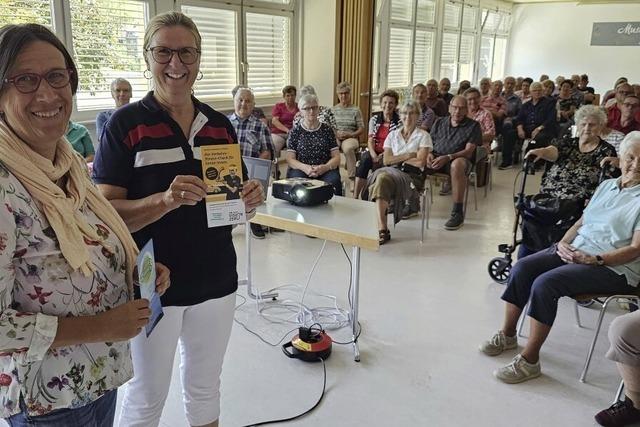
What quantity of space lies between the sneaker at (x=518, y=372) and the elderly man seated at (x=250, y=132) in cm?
244

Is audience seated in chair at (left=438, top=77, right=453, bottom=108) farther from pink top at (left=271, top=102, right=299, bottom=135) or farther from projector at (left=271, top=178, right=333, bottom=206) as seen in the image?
projector at (left=271, top=178, right=333, bottom=206)

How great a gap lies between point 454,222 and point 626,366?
2.67 metres

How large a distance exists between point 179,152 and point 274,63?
5759mm

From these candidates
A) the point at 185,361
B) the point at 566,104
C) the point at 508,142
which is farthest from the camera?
the point at 566,104

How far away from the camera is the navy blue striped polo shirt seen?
129 cm

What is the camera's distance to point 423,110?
20.2ft

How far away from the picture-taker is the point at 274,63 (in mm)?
6801

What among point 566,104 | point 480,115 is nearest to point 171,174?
point 480,115

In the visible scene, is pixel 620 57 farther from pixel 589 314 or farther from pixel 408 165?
pixel 589 314

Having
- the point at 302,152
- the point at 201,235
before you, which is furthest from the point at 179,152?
the point at 302,152

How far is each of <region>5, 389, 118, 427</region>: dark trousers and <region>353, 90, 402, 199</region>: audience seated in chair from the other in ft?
13.2

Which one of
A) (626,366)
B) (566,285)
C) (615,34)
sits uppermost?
(615,34)

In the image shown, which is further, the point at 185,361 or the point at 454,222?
the point at 454,222

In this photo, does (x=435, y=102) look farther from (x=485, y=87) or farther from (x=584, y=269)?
(x=584, y=269)
